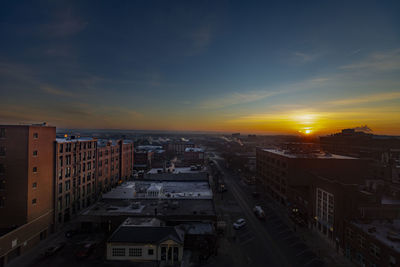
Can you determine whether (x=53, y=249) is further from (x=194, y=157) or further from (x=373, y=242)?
(x=194, y=157)

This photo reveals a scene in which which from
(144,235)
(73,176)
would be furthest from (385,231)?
(73,176)

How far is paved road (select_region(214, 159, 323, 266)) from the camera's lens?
101 feet

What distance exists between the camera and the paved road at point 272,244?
30891mm

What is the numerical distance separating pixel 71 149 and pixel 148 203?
22214 mm

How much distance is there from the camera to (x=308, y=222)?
4275cm

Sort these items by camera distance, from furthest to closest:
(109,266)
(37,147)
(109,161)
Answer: (109,161) → (37,147) → (109,266)

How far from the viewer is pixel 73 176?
4806 cm

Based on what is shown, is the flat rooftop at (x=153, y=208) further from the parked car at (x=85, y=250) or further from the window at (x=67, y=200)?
the window at (x=67, y=200)

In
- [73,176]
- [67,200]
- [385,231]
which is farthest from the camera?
[73,176]

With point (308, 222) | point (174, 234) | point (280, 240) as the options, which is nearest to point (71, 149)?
point (174, 234)

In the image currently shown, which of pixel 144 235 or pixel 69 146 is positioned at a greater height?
pixel 69 146

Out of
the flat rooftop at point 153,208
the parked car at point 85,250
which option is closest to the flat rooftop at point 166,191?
the flat rooftop at point 153,208

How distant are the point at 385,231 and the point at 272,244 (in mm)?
16411

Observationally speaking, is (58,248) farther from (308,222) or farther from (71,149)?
(308,222)
